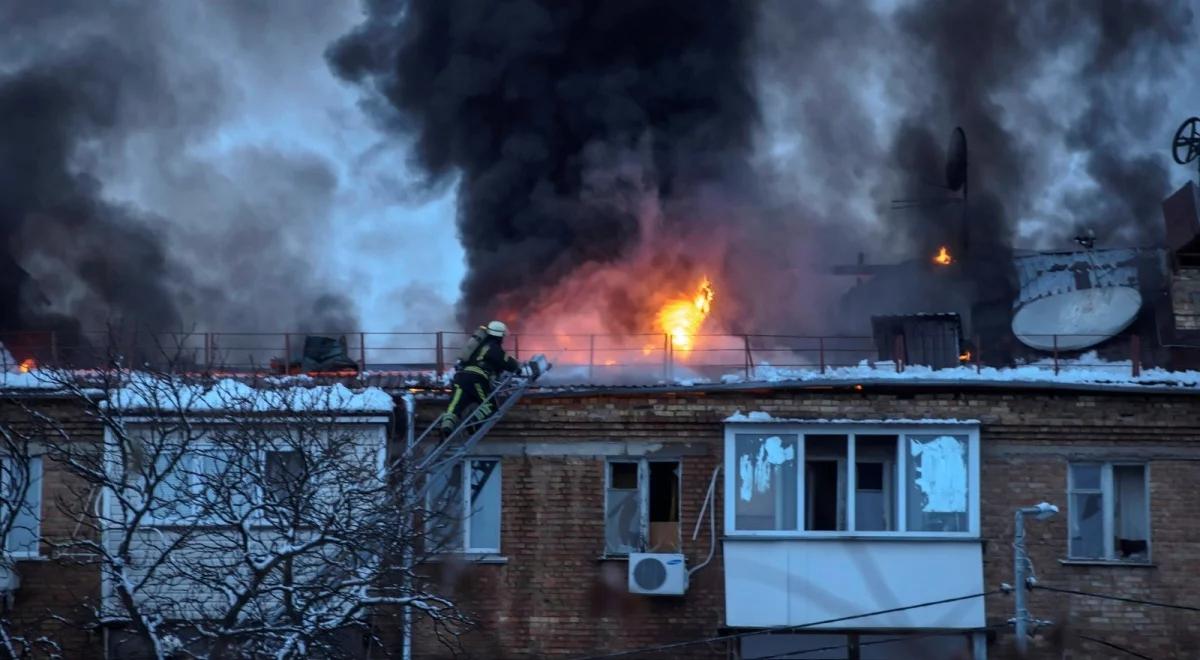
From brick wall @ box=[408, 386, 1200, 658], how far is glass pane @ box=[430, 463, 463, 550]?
51 centimetres

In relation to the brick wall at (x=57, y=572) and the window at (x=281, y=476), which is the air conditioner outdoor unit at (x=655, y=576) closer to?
the window at (x=281, y=476)

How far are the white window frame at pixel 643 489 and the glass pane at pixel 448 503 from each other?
5.38 ft

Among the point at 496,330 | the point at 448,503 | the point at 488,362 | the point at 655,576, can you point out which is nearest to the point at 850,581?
the point at 655,576

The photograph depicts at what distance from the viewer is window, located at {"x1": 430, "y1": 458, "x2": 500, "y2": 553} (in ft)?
60.2

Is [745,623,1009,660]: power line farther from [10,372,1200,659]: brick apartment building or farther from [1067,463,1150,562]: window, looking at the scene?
[1067,463,1150,562]: window

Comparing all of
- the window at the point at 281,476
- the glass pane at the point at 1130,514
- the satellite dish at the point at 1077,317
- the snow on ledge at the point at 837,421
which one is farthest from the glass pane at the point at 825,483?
the window at the point at 281,476

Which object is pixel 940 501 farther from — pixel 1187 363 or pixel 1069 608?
pixel 1187 363

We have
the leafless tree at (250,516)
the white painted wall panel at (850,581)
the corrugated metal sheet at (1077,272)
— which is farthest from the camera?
the corrugated metal sheet at (1077,272)

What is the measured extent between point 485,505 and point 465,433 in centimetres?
98

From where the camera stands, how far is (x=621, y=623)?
18.1 m

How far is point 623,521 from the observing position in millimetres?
18594

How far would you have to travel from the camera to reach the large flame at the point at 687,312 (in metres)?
29.9

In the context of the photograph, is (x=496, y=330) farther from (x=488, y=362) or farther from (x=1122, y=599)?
(x=1122, y=599)

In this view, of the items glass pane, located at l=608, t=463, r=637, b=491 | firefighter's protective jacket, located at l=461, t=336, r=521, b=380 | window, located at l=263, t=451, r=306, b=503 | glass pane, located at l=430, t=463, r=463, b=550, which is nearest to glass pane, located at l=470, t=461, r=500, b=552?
glass pane, located at l=430, t=463, r=463, b=550
